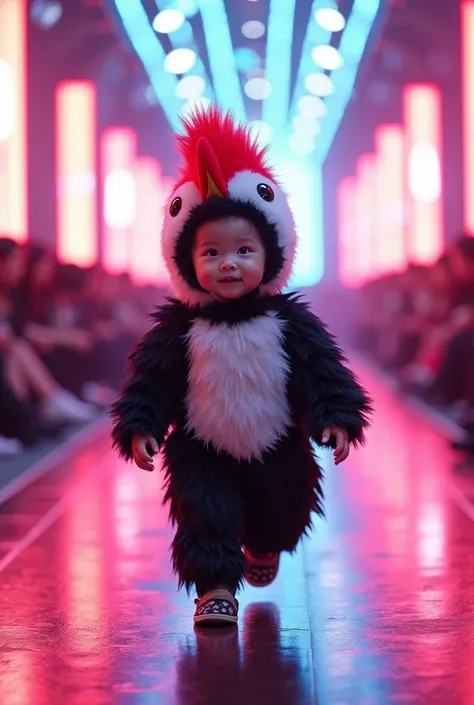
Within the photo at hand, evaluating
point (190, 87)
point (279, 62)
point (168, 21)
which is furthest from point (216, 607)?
point (190, 87)

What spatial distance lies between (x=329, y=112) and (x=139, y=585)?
26.3 meters

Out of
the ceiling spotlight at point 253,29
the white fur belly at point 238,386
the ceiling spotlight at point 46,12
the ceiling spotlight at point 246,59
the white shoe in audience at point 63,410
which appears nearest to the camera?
the white fur belly at point 238,386

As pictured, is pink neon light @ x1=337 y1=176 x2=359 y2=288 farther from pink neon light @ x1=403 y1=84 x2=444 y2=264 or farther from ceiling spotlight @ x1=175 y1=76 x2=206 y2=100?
pink neon light @ x1=403 y1=84 x2=444 y2=264

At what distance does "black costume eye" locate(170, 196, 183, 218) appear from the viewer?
3.30m

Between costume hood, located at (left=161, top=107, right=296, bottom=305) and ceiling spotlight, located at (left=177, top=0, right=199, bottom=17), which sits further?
ceiling spotlight, located at (left=177, top=0, right=199, bottom=17)

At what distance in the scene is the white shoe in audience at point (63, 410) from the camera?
8375 millimetres

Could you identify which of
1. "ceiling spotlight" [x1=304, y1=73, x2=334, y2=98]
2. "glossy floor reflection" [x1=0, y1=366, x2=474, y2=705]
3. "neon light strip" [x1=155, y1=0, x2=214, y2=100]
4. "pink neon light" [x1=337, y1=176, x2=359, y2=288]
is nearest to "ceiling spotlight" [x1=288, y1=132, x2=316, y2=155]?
"pink neon light" [x1=337, y1=176, x2=359, y2=288]

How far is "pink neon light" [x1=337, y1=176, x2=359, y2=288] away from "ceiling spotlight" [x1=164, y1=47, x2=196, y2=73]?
11.3 meters

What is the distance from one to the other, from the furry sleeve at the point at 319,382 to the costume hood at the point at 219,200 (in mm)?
140

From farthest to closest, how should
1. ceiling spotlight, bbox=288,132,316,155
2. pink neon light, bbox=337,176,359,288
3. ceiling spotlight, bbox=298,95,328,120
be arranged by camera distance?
ceiling spotlight, bbox=288,132,316,155
pink neon light, bbox=337,176,359,288
ceiling spotlight, bbox=298,95,328,120

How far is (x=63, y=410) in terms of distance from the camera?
8477 millimetres

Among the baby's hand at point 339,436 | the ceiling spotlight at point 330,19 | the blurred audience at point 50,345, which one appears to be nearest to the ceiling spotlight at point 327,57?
the ceiling spotlight at point 330,19

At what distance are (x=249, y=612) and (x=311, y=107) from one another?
26406 mm

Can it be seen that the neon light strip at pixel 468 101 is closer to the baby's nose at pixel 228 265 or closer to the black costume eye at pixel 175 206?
the black costume eye at pixel 175 206
